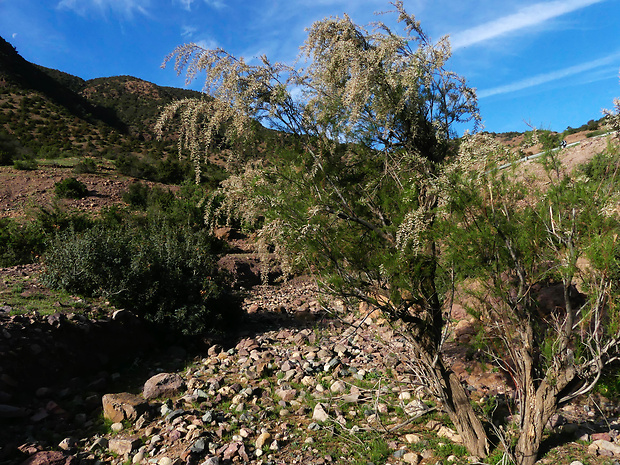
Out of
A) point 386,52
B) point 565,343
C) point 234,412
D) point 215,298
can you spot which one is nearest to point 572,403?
point 565,343

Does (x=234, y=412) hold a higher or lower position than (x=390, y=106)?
lower

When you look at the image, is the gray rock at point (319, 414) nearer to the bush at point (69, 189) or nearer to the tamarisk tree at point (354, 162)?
the tamarisk tree at point (354, 162)

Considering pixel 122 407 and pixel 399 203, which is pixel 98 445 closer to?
pixel 122 407

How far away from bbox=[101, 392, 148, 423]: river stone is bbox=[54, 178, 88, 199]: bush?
15392mm

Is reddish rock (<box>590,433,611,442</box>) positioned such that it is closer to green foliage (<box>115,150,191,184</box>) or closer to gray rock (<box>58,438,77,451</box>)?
gray rock (<box>58,438,77,451</box>)

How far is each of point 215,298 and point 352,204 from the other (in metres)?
4.28

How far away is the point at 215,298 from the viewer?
303 inches

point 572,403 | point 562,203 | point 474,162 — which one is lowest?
point 572,403

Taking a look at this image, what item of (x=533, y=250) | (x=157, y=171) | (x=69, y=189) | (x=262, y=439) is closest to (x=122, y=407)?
(x=262, y=439)

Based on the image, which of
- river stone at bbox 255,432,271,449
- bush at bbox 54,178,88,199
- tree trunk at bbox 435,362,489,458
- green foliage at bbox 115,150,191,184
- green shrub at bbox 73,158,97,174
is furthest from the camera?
green foliage at bbox 115,150,191,184

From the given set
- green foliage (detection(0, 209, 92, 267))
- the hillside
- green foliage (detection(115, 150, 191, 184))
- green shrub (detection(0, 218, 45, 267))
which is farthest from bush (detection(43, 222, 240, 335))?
the hillside

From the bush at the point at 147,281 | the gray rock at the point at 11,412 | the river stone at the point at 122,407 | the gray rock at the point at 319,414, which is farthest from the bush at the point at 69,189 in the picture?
the gray rock at the point at 319,414

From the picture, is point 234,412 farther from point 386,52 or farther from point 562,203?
point 386,52

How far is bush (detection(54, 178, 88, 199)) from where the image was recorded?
17484 millimetres
